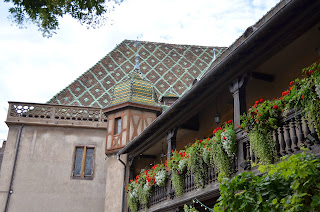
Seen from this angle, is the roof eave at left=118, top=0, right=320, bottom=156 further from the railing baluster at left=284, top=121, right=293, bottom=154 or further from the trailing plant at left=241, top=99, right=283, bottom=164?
the railing baluster at left=284, top=121, right=293, bottom=154

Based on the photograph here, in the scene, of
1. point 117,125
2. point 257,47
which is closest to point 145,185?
point 117,125

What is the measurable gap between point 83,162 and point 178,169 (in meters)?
7.71

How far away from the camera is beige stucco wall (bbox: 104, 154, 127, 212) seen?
1479 centimetres

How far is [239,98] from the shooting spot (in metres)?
8.40

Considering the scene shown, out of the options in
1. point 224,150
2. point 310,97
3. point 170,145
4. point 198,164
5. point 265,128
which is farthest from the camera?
point 170,145

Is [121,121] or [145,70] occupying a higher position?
[145,70]

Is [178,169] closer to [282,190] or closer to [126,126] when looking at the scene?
[282,190]

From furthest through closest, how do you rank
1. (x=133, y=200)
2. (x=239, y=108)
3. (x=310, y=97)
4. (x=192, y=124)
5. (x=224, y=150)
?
1. (x=133, y=200)
2. (x=192, y=124)
3. (x=239, y=108)
4. (x=224, y=150)
5. (x=310, y=97)

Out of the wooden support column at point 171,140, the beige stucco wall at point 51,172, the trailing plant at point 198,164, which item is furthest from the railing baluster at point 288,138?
the beige stucco wall at point 51,172

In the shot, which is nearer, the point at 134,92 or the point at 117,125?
the point at 117,125

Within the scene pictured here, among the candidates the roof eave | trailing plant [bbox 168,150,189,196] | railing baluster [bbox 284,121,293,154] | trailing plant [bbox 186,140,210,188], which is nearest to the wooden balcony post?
trailing plant [bbox 168,150,189,196]

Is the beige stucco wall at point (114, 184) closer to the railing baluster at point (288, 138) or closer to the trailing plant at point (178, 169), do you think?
the trailing plant at point (178, 169)

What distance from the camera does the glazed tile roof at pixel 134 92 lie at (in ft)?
54.1

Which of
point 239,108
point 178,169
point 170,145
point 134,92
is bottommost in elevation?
point 178,169
